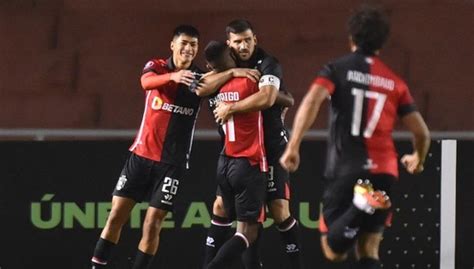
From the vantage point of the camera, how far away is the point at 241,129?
→ 9688 mm

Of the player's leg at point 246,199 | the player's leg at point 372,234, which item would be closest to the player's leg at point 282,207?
the player's leg at point 246,199

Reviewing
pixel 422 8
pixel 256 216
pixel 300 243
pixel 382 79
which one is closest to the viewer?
pixel 382 79

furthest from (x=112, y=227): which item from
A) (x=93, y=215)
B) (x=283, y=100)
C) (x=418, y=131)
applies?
(x=418, y=131)

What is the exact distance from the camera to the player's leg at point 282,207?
33.1ft

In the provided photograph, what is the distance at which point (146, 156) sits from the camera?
10008mm

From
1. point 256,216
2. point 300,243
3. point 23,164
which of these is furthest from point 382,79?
point 23,164

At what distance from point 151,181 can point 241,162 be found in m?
0.75

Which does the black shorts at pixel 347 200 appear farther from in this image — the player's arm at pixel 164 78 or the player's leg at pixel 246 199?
the player's arm at pixel 164 78

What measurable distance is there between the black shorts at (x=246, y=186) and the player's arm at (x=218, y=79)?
472mm

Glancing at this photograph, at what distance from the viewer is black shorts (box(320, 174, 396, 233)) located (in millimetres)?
8047

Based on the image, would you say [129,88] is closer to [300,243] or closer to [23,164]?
[23,164]

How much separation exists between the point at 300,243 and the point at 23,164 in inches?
82.7

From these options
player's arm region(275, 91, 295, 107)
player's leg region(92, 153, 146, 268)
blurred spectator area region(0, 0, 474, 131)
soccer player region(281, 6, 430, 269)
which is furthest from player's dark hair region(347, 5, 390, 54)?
blurred spectator area region(0, 0, 474, 131)

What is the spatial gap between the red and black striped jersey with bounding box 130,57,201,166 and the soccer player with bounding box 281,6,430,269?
2.07 meters
